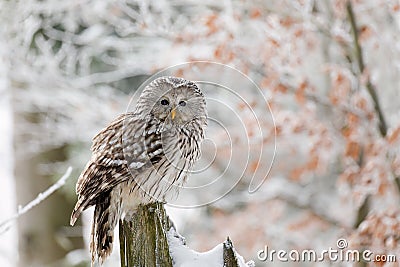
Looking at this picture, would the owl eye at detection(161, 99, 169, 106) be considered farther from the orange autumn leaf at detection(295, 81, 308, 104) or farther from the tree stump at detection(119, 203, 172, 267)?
the orange autumn leaf at detection(295, 81, 308, 104)

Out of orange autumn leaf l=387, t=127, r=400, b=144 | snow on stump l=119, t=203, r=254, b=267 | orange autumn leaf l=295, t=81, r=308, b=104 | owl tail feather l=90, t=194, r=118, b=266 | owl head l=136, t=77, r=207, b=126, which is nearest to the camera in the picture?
snow on stump l=119, t=203, r=254, b=267

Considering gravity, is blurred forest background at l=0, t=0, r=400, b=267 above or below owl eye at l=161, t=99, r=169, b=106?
above

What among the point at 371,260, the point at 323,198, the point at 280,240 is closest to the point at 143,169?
the point at 371,260

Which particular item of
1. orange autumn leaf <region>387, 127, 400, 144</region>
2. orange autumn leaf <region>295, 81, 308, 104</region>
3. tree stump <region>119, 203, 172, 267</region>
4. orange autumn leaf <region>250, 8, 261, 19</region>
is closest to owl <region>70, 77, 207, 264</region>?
tree stump <region>119, 203, 172, 267</region>

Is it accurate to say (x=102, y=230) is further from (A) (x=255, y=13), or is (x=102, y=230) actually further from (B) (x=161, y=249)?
(A) (x=255, y=13)

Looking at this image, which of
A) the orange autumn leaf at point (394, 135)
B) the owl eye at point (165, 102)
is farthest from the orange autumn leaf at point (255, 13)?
the owl eye at point (165, 102)

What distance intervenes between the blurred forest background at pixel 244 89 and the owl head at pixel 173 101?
1.30 metres

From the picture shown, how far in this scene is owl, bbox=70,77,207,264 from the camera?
2.37m

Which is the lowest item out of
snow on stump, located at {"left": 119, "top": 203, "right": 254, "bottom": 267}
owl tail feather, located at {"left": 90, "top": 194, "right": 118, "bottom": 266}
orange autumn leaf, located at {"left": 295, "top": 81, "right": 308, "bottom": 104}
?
snow on stump, located at {"left": 119, "top": 203, "right": 254, "bottom": 267}

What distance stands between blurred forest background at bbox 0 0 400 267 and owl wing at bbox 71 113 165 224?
1247 mm

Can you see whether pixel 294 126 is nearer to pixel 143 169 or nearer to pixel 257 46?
pixel 257 46

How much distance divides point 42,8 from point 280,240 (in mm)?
2843

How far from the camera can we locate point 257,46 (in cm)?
544

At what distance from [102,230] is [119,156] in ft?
0.93
